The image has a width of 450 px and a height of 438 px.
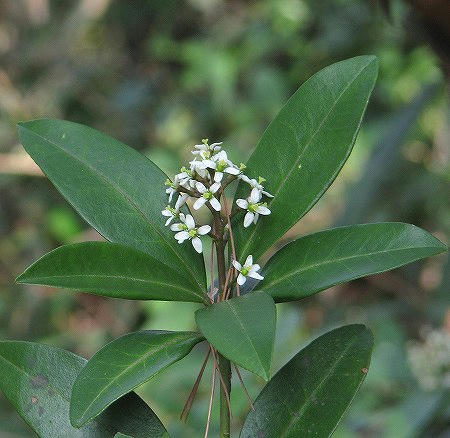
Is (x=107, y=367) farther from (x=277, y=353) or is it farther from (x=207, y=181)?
(x=277, y=353)

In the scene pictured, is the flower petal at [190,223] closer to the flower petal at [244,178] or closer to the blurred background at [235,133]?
the flower petal at [244,178]

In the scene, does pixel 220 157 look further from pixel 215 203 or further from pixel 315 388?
pixel 315 388

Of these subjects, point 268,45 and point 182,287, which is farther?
point 268,45

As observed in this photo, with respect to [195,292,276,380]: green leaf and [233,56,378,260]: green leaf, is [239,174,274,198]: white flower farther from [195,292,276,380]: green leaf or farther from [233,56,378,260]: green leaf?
[195,292,276,380]: green leaf

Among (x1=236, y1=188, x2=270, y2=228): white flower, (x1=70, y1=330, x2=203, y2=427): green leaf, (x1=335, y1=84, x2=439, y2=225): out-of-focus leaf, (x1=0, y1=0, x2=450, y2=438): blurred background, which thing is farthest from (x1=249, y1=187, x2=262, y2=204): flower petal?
(x1=335, y1=84, x2=439, y2=225): out-of-focus leaf

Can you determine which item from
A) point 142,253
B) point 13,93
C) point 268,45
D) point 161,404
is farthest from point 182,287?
point 268,45

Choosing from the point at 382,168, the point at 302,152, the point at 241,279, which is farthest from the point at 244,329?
the point at 382,168

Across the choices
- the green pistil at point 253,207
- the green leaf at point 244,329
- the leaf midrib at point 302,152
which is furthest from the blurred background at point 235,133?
the green leaf at point 244,329
